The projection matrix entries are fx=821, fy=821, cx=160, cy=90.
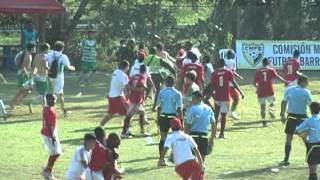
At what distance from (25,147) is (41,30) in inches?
708

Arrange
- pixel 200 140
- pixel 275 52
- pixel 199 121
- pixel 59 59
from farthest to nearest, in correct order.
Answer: pixel 275 52
pixel 59 59
pixel 200 140
pixel 199 121

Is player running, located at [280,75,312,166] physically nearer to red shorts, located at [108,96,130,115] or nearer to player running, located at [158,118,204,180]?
player running, located at [158,118,204,180]

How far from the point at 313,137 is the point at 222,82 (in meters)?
5.54

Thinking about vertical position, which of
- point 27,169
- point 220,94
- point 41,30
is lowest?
point 27,169

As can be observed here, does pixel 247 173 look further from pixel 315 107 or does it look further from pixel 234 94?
pixel 234 94

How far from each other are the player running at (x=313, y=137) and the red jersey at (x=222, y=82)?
532 centimetres

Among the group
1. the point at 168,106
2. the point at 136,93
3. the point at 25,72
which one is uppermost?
the point at 25,72

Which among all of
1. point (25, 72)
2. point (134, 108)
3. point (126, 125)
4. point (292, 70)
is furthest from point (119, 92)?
point (292, 70)

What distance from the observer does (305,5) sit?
131 ft

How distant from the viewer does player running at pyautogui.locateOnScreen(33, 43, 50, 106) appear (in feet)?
69.8

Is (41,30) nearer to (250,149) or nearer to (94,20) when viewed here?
(94,20)

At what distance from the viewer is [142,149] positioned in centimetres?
1742

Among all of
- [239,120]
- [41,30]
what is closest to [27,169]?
[239,120]

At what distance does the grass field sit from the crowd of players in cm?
45
